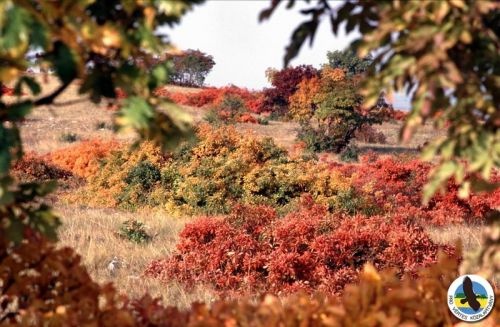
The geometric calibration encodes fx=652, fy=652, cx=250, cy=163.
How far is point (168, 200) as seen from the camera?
13531 millimetres

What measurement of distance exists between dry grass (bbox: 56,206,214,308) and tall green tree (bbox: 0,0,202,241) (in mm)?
3544

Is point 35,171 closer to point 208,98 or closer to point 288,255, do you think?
point 288,255

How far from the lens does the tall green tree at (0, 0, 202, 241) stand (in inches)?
74.7

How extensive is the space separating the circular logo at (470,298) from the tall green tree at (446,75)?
1163mm

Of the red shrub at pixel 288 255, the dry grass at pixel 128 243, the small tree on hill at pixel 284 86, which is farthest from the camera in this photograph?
the small tree on hill at pixel 284 86

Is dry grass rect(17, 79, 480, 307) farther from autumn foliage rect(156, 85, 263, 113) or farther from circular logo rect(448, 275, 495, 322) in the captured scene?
autumn foliage rect(156, 85, 263, 113)

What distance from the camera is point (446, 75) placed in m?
1.95

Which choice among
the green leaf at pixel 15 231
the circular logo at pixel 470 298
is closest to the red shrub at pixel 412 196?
the circular logo at pixel 470 298

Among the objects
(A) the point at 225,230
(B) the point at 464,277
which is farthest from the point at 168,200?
(B) the point at 464,277

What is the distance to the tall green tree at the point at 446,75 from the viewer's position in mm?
1978

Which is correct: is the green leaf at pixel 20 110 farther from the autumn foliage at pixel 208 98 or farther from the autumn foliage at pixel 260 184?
the autumn foliage at pixel 208 98

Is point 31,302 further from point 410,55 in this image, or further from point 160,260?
point 160,260

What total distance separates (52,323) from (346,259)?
461 centimetres

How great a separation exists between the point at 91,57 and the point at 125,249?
6.20 m
